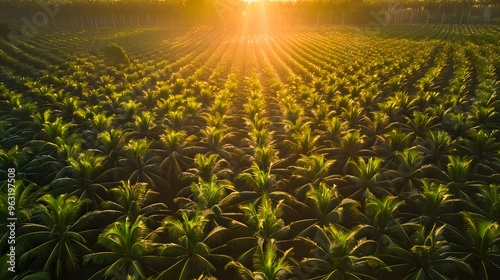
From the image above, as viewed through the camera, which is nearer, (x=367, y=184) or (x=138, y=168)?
(x=367, y=184)

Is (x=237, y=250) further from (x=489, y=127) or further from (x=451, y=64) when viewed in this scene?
(x=451, y=64)

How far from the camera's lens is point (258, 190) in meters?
19.0

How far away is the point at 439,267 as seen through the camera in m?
13.4

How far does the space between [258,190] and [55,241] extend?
10418mm

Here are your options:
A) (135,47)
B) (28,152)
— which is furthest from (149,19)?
(28,152)

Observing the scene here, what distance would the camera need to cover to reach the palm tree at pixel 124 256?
13461 millimetres

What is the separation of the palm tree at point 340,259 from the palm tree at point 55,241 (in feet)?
34.1

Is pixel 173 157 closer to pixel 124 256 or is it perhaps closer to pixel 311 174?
pixel 311 174

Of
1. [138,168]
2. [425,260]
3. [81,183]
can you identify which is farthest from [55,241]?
[425,260]

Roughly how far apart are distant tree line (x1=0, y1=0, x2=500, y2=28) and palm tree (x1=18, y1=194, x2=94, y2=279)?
452ft

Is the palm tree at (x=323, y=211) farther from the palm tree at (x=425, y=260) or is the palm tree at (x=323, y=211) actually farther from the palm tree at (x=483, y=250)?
the palm tree at (x=483, y=250)

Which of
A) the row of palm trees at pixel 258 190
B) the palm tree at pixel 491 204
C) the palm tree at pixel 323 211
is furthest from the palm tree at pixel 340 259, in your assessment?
the palm tree at pixel 491 204

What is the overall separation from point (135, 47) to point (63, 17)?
7865 cm

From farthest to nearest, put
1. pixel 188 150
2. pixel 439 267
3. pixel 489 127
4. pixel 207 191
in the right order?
pixel 489 127 < pixel 188 150 < pixel 207 191 < pixel 439 267
